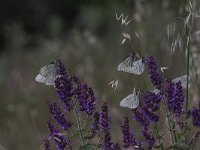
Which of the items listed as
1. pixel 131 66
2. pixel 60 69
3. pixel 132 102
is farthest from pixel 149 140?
pixel 60 69

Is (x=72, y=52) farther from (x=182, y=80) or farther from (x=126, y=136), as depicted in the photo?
(x=126, y=136)

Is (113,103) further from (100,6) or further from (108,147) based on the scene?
(100,6)

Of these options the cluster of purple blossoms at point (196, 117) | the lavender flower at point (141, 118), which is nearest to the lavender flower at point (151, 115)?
the lavender flower at point (141, 118)

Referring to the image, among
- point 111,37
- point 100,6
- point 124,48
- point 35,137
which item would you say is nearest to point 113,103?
point 35,137

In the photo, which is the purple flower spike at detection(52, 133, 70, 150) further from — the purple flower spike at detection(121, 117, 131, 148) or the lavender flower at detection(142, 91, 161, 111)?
the lavender flower at detection(142, 91, 161, 111)

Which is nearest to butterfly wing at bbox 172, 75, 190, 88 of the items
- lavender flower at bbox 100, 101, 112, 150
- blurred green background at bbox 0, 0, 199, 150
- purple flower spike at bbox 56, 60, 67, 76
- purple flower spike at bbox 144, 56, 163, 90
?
purple flower spike at bbox 144, 56, 163, 90

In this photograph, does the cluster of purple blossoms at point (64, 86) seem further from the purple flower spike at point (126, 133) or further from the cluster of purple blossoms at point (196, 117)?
the cluster of purple blossoms at point (196, 117)
